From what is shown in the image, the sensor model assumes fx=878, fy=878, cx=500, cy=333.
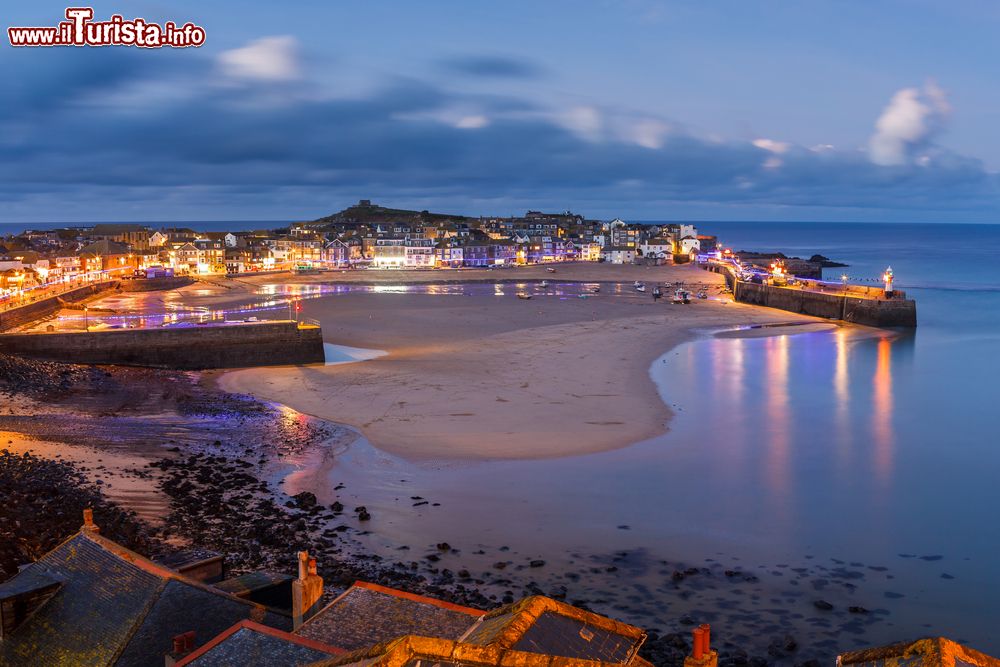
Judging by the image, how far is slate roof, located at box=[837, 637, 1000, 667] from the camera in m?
4.39

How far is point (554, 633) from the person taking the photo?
4.95 metres

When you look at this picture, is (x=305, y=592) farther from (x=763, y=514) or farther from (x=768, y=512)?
(x=768, y=512)

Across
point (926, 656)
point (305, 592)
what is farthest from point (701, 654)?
point (305, 592)

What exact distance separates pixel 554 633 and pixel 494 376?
2731 centimetres

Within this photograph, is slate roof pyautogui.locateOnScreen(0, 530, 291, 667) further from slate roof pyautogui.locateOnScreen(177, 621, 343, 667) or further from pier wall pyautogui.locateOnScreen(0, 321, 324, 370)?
pier wall pyautogui.locateOnScreen(0, 321, 324, 370)

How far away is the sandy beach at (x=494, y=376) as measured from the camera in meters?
23.5

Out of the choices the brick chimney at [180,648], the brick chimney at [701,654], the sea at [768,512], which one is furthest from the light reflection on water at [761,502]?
the brick chimney at [701,654]

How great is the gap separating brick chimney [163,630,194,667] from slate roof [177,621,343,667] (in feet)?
1.22

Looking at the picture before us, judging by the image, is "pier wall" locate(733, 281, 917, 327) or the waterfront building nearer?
"pier wall" locate(733, 281, 917, 327)

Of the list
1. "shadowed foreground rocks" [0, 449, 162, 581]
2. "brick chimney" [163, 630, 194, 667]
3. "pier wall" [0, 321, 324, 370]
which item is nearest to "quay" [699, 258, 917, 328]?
"pier wall" [0, 321, 324, 370]

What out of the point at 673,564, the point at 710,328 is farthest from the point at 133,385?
the point at 710,328

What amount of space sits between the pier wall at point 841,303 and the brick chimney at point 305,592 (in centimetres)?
4975

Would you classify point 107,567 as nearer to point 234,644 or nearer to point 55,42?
point 234,644

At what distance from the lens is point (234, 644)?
6.55 meters
